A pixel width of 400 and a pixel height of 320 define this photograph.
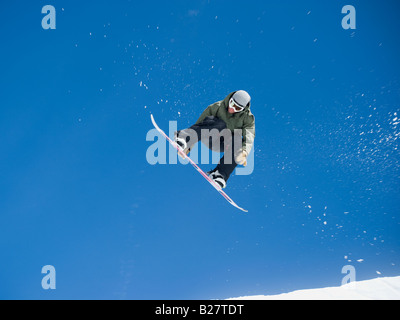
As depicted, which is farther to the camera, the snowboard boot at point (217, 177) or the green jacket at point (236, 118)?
the green jacket at point (236, 118)

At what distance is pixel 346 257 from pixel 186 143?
346cm

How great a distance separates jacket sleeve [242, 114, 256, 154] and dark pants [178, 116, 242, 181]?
9 centimetres

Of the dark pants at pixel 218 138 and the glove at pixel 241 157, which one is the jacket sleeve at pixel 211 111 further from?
the glove at pixel 241 157

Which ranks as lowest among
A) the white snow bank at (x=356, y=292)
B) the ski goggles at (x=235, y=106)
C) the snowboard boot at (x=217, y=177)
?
the white snow bank at (x=356, y=292)

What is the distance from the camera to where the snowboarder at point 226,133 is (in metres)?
3.62

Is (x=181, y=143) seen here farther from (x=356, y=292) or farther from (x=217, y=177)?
(x=356, y=292)

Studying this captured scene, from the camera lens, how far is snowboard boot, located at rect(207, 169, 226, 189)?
3.68 metres

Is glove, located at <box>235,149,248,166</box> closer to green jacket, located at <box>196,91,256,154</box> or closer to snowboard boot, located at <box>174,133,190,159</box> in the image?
green jacket, located at <box>196,91,256,154</box>

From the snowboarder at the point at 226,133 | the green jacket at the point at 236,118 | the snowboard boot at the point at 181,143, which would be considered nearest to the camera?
the snowboard boot at the point at 181,143

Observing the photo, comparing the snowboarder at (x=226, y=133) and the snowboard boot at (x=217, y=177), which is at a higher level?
the snowboarder at (x=226, y=133)

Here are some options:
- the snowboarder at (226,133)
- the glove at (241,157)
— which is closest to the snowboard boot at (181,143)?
the snowboarder at (226,133)

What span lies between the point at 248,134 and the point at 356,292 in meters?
2.86
